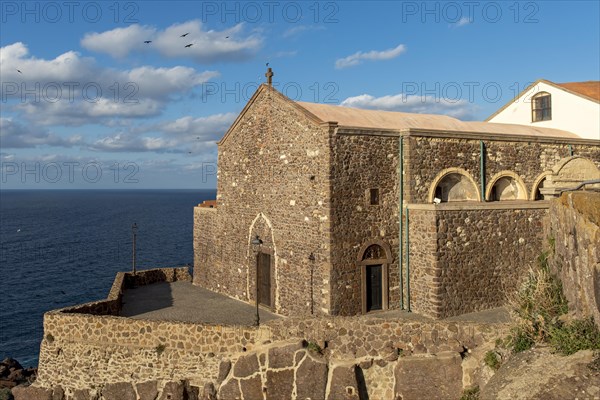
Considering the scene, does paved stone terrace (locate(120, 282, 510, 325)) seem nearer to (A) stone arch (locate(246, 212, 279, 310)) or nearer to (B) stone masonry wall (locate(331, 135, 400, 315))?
(A) stone arch (locate(246, 212, 279, 310))

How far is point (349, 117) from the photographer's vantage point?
69.9ft

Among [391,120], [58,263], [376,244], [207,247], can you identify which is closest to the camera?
[376,244]

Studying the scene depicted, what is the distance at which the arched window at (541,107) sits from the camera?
1161 inches

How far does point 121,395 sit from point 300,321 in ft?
22.2

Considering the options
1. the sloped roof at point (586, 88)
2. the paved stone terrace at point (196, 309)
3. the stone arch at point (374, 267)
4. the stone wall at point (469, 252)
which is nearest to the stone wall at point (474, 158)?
the stone wall at point (469, 252)

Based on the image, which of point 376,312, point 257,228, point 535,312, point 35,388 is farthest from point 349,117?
point 35,388

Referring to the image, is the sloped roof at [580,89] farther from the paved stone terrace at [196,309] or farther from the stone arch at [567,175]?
the paved stone terrace at [196,309]

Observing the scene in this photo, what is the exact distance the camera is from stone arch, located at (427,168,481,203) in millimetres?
20406

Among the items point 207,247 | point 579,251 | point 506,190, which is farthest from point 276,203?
point 579,251

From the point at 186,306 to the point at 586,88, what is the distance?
25.9 metres

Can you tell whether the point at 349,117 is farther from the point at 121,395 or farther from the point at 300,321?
the point at 121,395

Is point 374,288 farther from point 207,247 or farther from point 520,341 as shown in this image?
point 207,247

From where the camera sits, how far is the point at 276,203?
2091 cm

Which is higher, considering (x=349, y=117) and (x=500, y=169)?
(x=349, y=117)
